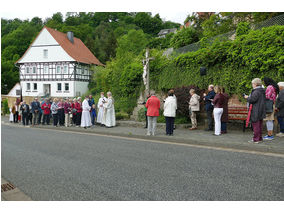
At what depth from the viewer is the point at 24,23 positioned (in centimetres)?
6631

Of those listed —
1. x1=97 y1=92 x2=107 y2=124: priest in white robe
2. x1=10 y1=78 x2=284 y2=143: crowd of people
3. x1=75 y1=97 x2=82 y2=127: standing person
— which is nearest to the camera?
x1=10 y1=78 x2=284 y2=143: crowd of people

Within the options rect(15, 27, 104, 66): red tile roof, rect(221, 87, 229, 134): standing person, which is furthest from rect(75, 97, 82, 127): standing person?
rect(15, 27, 104, 66): red tile roof

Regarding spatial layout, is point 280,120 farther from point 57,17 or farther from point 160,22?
point 57,17

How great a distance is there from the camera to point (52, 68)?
41.2 m

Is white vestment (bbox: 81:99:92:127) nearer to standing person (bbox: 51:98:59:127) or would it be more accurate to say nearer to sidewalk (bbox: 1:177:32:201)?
standing person (bbox: 51:98:59:127)

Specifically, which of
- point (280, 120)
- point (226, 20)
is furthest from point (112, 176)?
point (226, 20)

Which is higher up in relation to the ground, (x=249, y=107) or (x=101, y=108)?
(x=249, y=107)

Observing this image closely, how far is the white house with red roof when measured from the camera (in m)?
40.4

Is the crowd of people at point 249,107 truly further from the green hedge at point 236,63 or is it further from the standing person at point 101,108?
the standing person at point 101,108

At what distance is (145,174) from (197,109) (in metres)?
6.40

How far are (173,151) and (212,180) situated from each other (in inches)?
107

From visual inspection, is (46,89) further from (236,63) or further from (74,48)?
(236,63)

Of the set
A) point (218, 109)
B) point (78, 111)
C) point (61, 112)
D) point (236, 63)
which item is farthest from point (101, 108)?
point (236, 63)

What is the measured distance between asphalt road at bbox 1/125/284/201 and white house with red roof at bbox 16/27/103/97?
3456 cm
